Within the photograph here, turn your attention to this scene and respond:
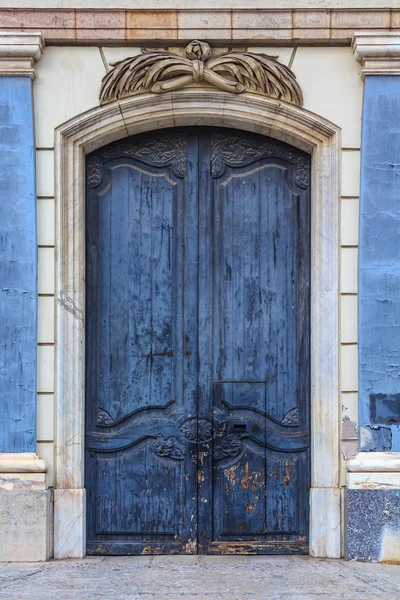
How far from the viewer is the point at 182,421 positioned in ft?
24.8

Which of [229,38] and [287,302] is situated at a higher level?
[229,38]

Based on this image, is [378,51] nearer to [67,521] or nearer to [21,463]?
[21,463]

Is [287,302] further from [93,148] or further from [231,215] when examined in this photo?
[93,148]

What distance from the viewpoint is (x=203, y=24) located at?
7.39 metres

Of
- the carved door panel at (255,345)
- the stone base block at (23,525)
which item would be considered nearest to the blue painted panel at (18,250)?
the stone base block at (23,525)

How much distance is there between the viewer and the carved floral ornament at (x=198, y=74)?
7.35 metres

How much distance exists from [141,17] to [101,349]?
258 centimetres

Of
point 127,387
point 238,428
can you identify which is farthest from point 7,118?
point 238,428

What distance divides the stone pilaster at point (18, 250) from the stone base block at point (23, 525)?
11 centimetres

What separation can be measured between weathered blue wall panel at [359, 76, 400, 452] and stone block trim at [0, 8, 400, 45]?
1.54ft

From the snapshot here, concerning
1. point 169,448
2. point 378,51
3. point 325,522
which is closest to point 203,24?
point 378,51

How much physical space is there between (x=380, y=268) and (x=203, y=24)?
2.30m

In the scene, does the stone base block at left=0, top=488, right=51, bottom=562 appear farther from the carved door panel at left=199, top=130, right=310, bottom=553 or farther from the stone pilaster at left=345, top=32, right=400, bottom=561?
the stone pilaster at left=345, top=32, right=400, bottom=561

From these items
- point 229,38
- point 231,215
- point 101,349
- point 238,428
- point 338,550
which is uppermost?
point 229,38
